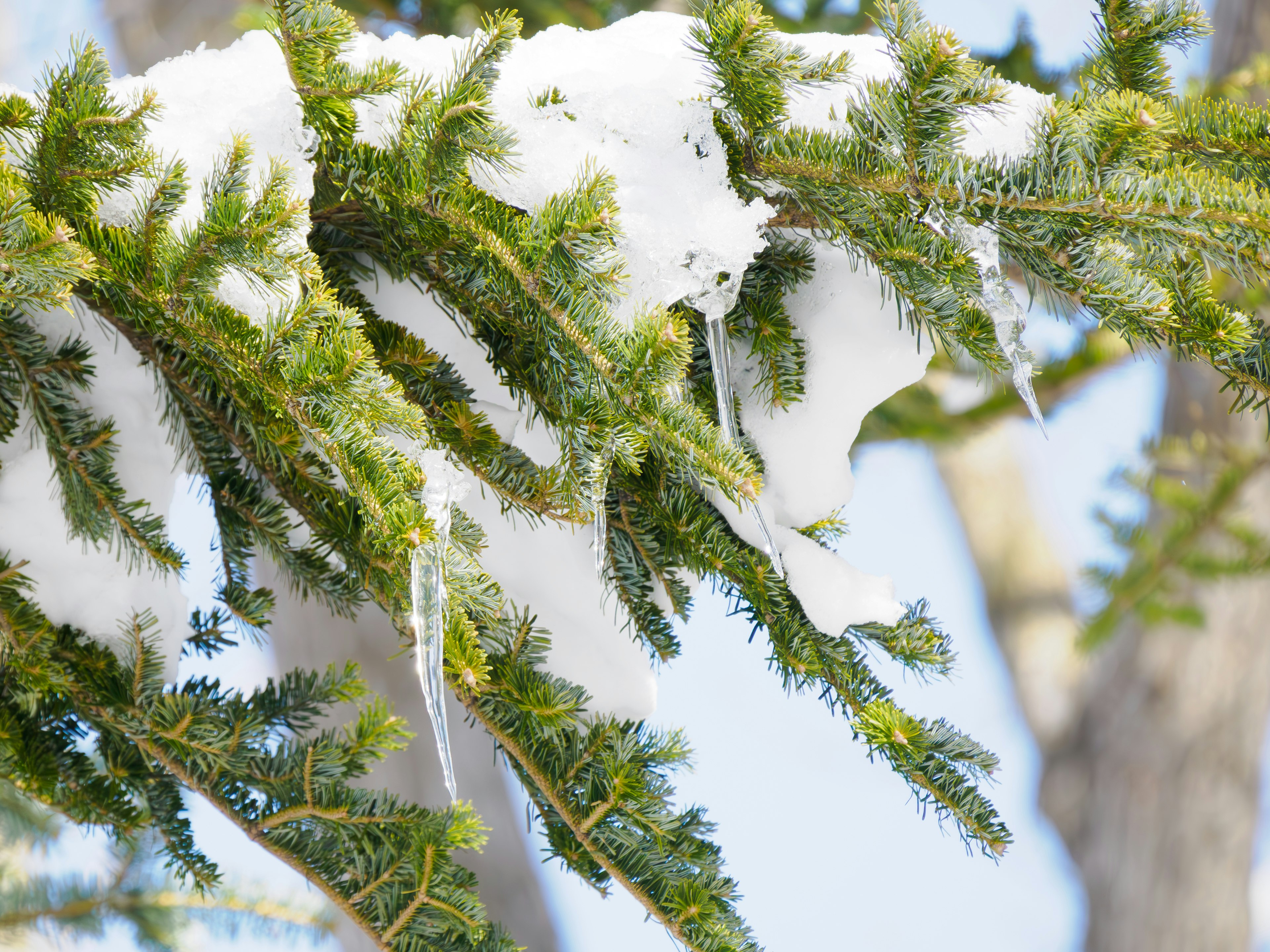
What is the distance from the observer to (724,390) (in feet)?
2.71

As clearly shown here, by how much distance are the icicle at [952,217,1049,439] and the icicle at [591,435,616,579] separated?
1.07 ft

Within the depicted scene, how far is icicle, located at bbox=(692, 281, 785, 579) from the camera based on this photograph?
75 centimetres

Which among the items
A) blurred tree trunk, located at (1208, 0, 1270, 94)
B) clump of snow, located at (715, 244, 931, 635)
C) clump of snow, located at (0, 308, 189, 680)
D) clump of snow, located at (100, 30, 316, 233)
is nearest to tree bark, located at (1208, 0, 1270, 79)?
blurred tree trunk, located at (1208, 0, 1270, 94)

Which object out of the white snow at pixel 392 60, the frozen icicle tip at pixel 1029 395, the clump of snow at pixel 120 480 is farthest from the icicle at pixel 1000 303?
the clump of snow at pixel 120 480

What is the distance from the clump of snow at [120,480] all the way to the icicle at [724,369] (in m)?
0.58

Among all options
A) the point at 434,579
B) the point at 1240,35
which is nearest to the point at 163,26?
the point at 434,579

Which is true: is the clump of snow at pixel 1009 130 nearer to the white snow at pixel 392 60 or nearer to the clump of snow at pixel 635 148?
the clump of snow at pixel 635 148

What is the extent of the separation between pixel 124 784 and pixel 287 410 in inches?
23.1

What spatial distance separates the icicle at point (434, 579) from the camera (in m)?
0.61

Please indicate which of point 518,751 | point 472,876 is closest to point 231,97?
point 518,751

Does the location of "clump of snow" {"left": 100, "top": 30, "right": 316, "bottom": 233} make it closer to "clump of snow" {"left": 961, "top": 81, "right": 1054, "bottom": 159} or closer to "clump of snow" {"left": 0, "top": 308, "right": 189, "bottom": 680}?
"clump of snow" {"left": 0, "top": 308, "right": 189, "bottom": 680}

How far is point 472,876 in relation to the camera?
0.88 metres

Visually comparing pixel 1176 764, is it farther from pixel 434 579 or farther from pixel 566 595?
pixel 434 579

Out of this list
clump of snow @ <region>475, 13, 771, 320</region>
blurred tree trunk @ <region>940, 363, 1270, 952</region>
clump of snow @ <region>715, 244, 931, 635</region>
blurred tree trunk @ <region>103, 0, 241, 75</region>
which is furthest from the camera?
blurred tree trunk @ <region>940, 363, 1270, 952</region>
